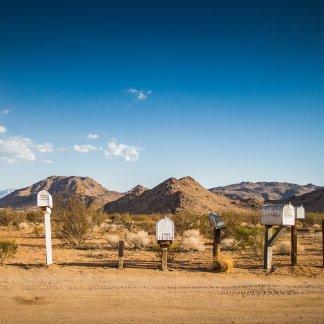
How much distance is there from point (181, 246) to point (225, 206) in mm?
63297

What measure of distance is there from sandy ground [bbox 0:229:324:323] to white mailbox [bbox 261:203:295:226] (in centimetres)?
145

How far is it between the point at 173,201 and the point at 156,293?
62975mm

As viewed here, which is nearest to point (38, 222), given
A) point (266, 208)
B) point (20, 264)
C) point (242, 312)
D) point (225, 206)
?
point (20, 264)

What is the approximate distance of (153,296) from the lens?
10109mm

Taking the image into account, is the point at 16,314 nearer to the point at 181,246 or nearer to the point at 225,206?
the point at 181,246

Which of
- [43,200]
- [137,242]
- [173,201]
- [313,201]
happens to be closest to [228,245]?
[137,242]

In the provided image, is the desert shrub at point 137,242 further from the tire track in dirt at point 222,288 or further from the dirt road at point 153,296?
the tire track in dirt at point 222,288

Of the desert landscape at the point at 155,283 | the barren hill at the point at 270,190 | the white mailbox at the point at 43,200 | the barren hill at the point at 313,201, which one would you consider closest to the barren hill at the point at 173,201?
the barren hill at the point at 313,201

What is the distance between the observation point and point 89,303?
9.43 m

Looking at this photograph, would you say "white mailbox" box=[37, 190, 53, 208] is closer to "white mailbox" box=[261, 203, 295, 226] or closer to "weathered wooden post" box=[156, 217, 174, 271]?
"weathered wooden post" box=[156, 217, 174, 271]

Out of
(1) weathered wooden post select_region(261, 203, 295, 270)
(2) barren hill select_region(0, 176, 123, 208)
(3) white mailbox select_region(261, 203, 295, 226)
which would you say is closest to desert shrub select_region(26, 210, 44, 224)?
(1) weathered wooden post select_region(261, 203, 295, 270)

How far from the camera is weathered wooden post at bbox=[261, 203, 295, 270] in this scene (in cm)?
1299

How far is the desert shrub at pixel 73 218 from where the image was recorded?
20.8 m

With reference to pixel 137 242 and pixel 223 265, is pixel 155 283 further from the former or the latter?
pixel 137 242
